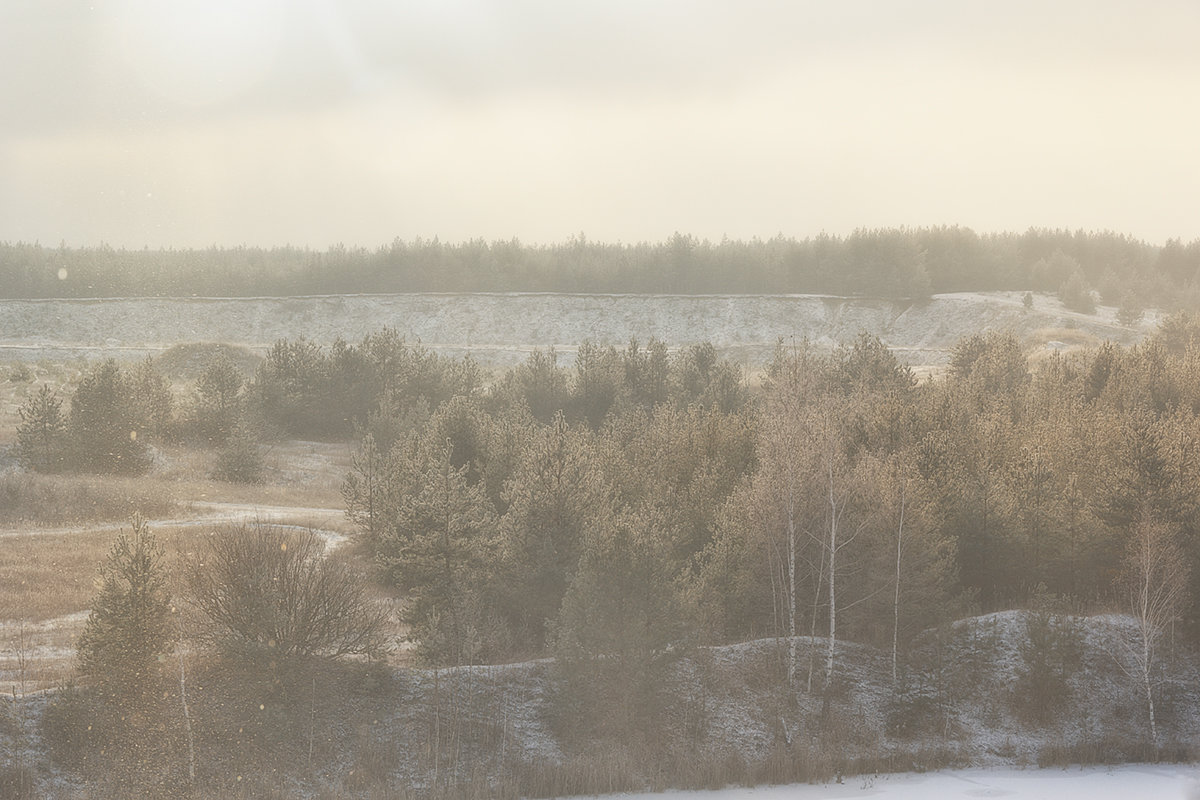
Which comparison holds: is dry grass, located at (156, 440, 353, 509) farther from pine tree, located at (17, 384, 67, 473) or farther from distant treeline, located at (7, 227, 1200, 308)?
distant treeline, located at (7, 227, 1200, 308)

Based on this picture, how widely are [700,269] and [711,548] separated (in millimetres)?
115530

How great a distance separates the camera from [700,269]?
477ft

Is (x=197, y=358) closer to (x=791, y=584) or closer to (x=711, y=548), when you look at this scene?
(x=711, y=548)

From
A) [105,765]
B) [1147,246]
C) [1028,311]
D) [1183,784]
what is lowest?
[1183,784]

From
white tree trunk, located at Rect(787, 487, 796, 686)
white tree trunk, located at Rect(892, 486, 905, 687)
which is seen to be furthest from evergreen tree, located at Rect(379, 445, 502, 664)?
white tree trunk, located at Rect(892, 486, 905, 687)

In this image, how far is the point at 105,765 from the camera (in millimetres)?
23531

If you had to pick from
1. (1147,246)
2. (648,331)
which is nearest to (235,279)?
(648,331)

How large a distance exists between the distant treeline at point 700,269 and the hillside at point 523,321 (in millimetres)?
3983

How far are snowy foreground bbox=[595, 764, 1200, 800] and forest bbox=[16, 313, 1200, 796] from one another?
2.74 metres

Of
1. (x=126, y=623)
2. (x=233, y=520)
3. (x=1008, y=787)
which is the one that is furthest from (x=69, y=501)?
(x=1008, y=787)

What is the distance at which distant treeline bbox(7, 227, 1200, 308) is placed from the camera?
136250 millimetres

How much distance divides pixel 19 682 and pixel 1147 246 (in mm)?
166033

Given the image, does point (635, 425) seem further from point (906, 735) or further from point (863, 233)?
point (863, 233)

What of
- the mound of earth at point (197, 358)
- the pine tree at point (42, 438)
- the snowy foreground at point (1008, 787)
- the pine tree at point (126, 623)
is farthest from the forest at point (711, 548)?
the mound of earth at point (197, 358)
